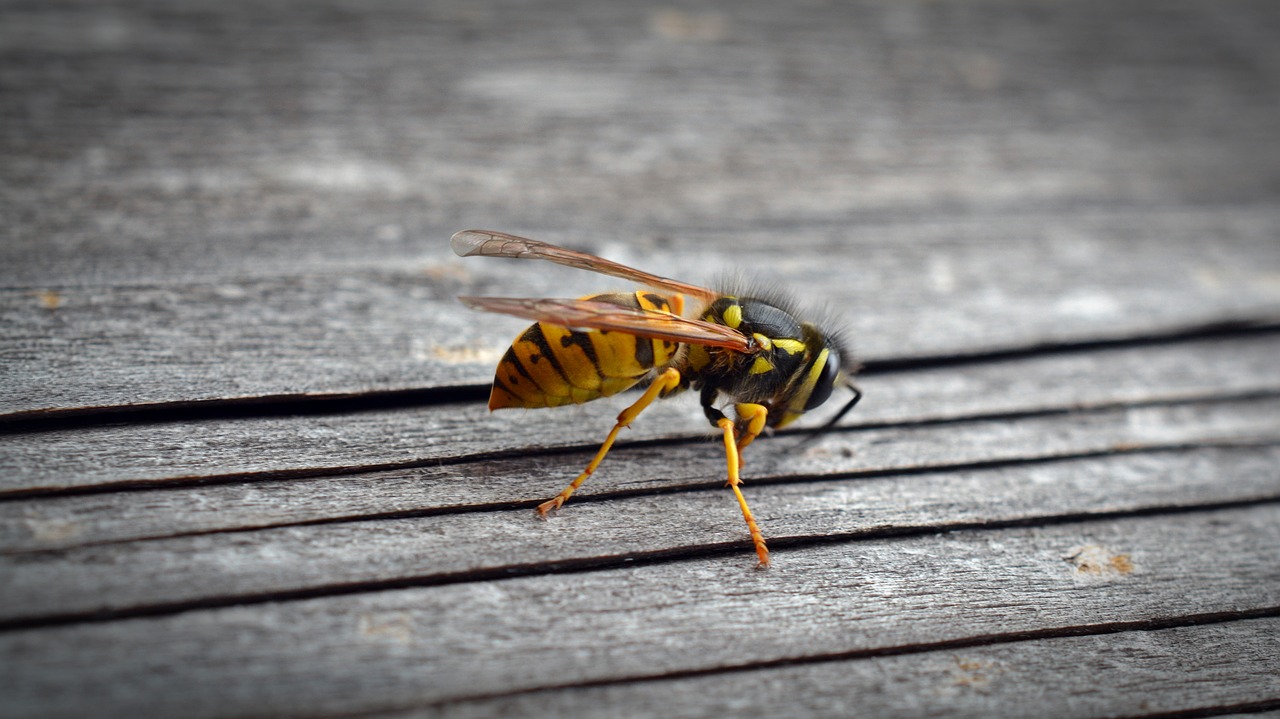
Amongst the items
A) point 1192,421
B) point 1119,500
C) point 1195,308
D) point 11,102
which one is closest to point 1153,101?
point 1195,308

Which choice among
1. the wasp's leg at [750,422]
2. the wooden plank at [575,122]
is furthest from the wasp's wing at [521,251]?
the wasp's leg at [750,422]

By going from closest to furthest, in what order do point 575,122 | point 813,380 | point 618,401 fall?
1. point 813,380
2. point 618,401
3. point 575,122

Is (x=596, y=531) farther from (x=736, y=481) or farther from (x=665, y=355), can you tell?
(x=665, y=355)

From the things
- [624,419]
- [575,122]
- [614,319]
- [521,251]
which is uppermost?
[575,122]

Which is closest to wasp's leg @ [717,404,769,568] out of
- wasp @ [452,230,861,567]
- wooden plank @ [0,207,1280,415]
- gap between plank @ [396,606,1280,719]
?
wasp @ [452,230,861,567]

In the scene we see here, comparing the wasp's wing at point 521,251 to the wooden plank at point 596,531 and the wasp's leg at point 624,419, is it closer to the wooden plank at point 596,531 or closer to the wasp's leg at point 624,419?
the wasp's leg at point 624,419

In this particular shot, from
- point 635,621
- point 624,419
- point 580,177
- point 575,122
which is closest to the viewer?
point 635,621

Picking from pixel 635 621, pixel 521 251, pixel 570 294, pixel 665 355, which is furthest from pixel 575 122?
pixel 635 621
